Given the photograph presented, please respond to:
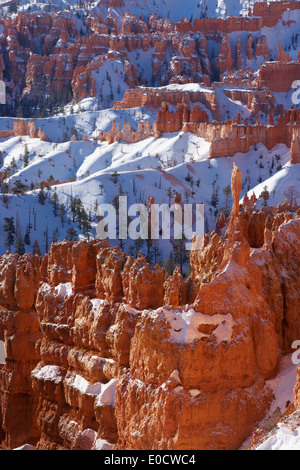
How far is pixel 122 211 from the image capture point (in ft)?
333

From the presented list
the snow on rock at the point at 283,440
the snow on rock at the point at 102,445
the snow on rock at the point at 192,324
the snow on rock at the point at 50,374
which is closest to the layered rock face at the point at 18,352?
the snow on rock at the point at 50,374

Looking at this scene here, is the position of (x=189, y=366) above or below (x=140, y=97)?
above

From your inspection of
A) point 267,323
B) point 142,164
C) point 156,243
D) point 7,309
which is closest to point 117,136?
point 142,164

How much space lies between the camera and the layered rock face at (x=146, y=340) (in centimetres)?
3045

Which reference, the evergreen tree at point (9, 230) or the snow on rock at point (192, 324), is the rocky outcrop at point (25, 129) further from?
the snow on rock at point (192, 324)

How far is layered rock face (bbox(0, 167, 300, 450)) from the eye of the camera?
1199 inches

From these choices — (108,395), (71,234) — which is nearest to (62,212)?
(71,234)

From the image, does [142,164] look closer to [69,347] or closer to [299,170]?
[299,170]

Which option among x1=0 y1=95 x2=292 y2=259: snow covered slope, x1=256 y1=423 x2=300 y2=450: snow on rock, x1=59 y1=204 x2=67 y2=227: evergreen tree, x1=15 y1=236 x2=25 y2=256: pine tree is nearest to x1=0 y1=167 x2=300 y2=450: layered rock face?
x1=256 y1=423 x2=300 y2=450: snow on rock

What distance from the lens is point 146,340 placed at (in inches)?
1217

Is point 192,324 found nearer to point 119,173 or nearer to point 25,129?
point 119,173

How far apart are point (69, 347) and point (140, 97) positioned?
422ft

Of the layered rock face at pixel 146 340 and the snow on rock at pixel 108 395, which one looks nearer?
the layered rock face at pixel 146 340

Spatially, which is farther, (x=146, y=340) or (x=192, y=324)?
(x=146, y=340)
